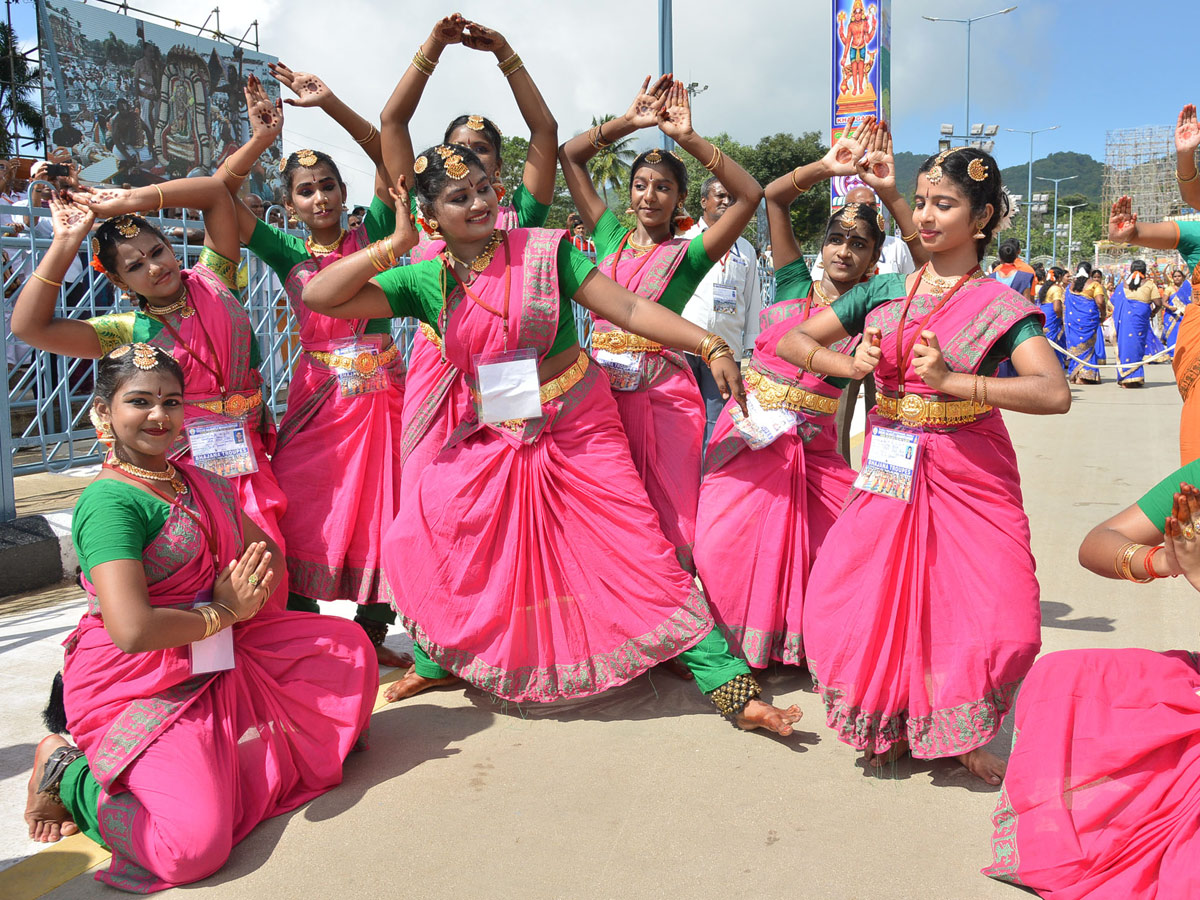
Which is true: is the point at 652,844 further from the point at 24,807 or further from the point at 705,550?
the point at 24,807

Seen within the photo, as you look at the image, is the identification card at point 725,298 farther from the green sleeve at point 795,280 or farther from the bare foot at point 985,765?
the bare foot at point 985,765

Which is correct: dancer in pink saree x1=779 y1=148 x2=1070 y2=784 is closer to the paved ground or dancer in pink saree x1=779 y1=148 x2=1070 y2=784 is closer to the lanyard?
the lanyard

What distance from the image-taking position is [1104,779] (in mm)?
2232

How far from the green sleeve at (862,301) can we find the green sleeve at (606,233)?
4.18 feet

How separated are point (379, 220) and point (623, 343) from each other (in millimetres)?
1138

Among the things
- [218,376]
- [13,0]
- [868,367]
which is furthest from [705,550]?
[13,0]

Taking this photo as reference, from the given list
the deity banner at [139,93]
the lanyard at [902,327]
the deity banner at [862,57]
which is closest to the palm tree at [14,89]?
the deity banner at [139,93]

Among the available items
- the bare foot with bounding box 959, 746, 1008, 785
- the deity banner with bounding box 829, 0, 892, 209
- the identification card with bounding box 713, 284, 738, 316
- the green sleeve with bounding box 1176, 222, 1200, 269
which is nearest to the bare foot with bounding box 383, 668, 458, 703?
the bare foot with bounding box 959, 746, 1008, 785

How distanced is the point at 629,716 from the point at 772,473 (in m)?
1.04

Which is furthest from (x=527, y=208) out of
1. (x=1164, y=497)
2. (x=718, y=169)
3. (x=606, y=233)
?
(x=1164, y=497)

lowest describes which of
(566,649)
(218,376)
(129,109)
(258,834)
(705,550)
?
(258,834)

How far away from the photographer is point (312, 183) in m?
3.96

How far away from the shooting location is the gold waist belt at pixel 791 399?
3730mm

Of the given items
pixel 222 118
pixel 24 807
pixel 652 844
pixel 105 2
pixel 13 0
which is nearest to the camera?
pixel 652 844
